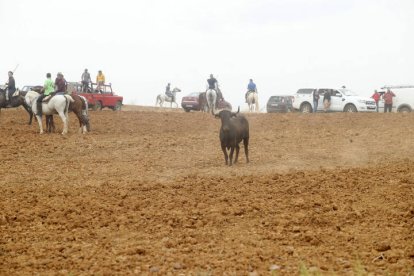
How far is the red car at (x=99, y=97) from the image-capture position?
32750 millimetres

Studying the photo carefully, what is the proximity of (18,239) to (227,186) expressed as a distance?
4.31m

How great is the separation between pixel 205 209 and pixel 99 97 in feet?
83.5

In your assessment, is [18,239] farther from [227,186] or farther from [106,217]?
[227,186]

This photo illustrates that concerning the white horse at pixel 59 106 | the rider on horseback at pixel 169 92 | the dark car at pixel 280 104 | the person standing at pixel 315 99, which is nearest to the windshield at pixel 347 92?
the person standing at pixel 315 99

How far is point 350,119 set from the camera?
25.5 meters

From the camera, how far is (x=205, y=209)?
906 centimetres

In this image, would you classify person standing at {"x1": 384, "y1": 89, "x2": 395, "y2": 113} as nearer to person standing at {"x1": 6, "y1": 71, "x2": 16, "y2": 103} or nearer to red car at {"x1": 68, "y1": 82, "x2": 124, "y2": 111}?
red car at {"x1": 68, "y1": 82, "x2": 124, "y2": 111}

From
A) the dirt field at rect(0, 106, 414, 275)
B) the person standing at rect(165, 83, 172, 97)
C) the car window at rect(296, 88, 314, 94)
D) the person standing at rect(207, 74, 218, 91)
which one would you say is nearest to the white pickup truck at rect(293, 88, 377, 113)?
the car window at rect(296, 88, 314, 94)

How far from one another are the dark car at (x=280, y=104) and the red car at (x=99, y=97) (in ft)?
30.9

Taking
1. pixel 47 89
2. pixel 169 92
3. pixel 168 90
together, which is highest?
pixel 168 90

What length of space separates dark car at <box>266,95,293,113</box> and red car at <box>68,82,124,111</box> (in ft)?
30.9

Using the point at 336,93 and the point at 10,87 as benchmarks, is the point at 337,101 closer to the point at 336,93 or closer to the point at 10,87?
the point at 336,93

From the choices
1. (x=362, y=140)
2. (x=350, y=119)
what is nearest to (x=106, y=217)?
(x=362, y=140)

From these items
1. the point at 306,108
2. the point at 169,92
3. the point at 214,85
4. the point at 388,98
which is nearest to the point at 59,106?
the point at 214,85
